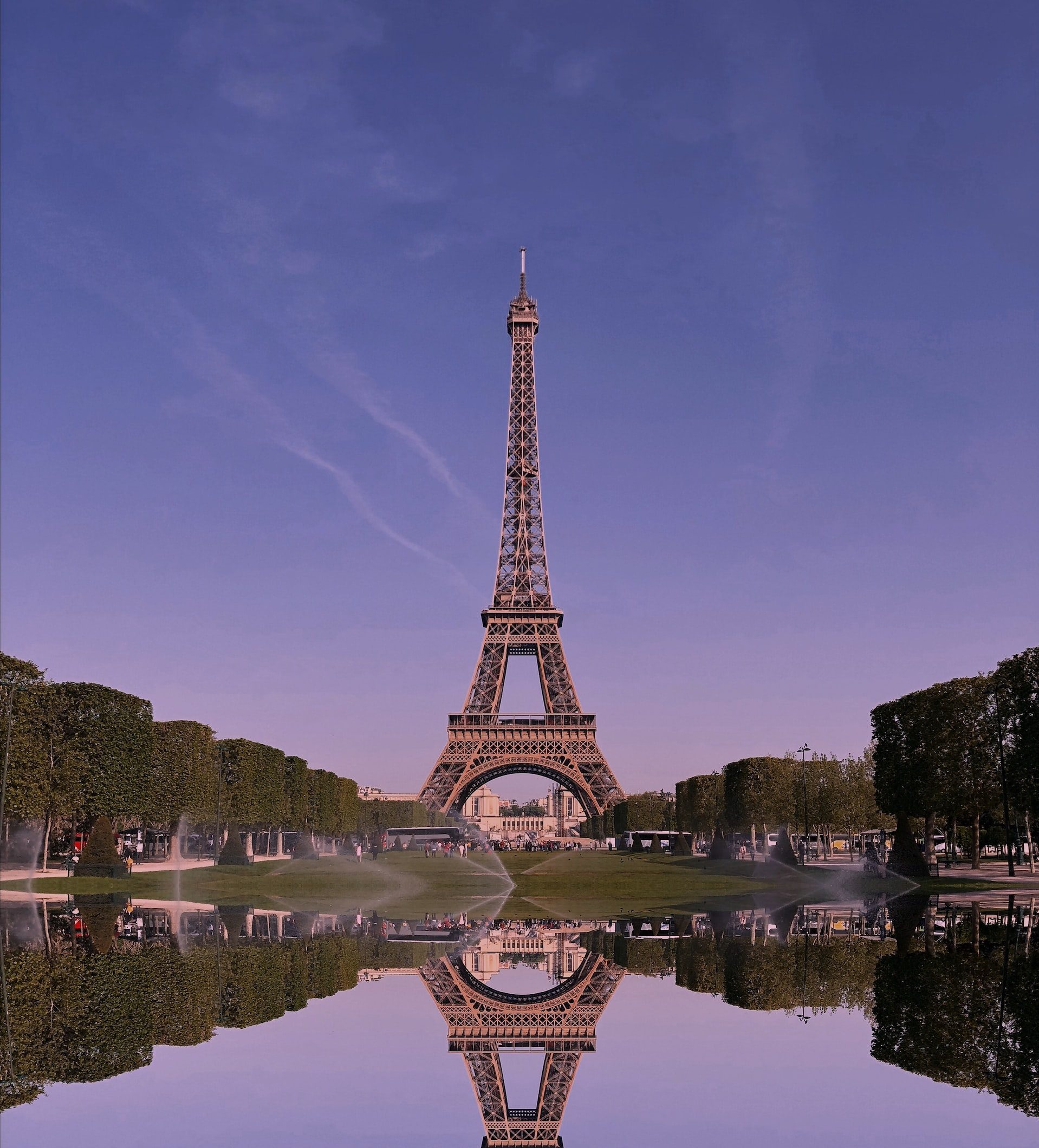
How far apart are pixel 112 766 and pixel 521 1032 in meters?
42.2

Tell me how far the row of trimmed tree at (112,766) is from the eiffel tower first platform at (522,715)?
19625 mm

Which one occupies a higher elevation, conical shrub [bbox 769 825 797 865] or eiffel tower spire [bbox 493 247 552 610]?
eiffel tower spire [bbox 493 247 552 610]

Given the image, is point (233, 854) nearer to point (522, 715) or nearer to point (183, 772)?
point (183, 772)

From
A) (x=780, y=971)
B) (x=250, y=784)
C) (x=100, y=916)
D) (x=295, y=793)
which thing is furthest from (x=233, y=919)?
(x=295, y=793)

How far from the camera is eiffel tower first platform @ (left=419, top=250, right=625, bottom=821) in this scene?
88375mm

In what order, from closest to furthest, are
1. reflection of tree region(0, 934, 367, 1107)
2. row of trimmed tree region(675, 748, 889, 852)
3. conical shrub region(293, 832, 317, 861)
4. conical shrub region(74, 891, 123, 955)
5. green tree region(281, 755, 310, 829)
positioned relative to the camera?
1. reflection of tree region(0, 934, 367, 1107)
2. conical shrub region(74, 891, 123, 955)
3. conical shrub region(293, 832, 317, 861)
4. green tree region(281, 755, 310, 829)
5. row of trimmed tree region(675, 748, 889, 852)

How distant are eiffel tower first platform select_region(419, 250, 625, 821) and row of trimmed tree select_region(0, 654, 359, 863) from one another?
19.6 meters

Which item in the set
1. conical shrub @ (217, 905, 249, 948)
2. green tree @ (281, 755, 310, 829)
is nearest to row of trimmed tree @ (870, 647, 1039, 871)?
conical shrub @ (217, 905, 249, 948)

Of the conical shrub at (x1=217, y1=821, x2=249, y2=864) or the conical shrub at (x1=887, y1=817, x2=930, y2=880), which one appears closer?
the conical shrub at (x1=887, y1=817, x2=930, y2=880)

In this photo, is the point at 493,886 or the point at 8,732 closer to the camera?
the point at 493,886

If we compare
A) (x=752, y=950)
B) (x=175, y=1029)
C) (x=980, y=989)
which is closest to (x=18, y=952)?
(x=175, y=1029)

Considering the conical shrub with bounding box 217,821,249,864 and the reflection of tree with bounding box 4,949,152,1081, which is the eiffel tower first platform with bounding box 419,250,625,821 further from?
the reflection of tree with bounding box 4,949,152,1081

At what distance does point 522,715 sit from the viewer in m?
90.3

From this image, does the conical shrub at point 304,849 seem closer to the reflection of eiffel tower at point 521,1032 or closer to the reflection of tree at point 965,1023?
the reflection of eiffel tower at point 521,1032
